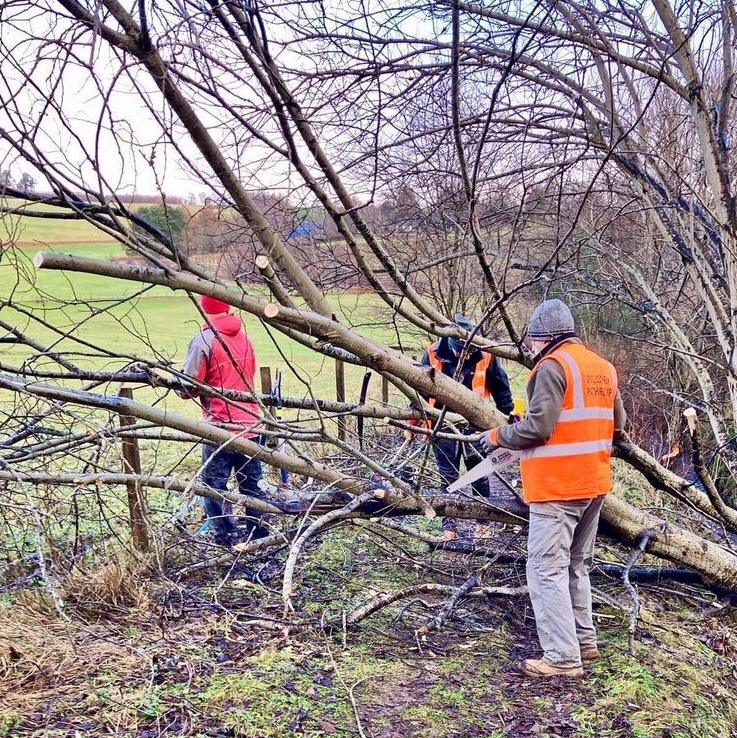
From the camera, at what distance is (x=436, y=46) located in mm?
4695

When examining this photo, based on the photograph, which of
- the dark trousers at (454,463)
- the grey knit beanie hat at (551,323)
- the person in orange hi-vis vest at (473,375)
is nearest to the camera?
the grey knit beanie hat at (551,323)

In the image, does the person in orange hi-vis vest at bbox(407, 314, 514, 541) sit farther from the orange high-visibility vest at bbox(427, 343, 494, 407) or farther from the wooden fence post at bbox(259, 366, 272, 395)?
the wooden fence post at bbox(259, 366, 272, 395)

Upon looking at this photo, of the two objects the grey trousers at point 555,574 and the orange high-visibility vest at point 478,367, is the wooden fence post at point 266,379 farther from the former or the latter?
the grey trousers at point 555,574

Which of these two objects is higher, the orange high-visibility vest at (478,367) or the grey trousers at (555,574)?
the orange high-visibility vest at (478,367)

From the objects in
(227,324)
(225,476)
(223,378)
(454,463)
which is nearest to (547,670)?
(454,463)

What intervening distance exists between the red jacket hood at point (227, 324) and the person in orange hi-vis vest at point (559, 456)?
2093 mm

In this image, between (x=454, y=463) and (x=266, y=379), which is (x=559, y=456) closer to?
Answer: (x=454, y=463)

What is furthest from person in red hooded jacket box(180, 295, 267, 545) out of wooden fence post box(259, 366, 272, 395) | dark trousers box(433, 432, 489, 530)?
wooden fence post box(259, 366, 272, 395)

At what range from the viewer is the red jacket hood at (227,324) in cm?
460

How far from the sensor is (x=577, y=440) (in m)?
3.25

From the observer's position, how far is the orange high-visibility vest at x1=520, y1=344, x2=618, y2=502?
3221mm

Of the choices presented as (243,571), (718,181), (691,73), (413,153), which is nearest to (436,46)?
Result: (413,153)

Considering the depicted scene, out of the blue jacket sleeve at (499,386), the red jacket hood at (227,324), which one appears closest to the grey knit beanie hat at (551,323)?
the blue jacket sleeve at (499,386)

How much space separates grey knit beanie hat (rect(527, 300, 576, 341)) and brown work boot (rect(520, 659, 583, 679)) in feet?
5.39
